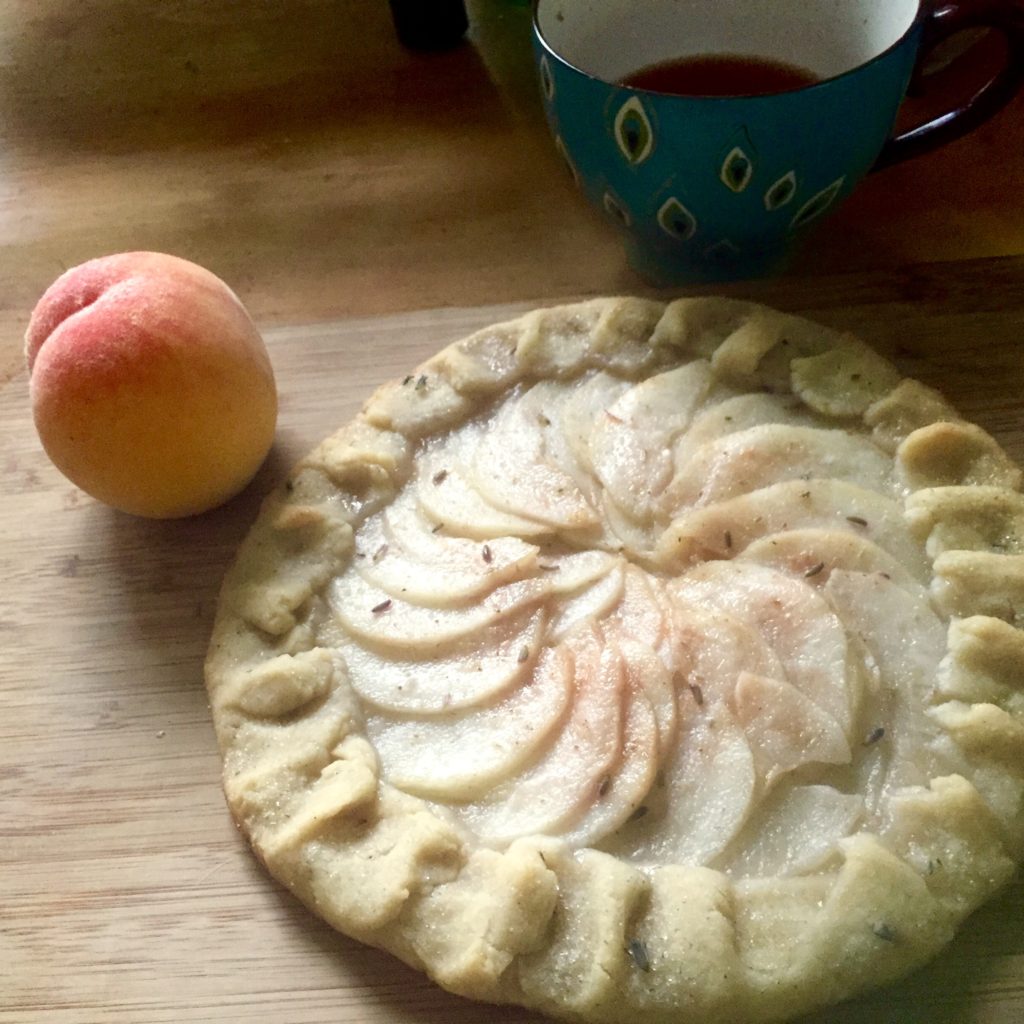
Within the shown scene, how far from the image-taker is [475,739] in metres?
1.57

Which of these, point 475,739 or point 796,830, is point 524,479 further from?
point 796,830

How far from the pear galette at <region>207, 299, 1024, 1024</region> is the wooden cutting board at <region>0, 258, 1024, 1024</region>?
0.11m

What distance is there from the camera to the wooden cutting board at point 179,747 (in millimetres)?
1457

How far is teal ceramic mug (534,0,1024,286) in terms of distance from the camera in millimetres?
1868

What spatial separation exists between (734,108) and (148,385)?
1181 mm

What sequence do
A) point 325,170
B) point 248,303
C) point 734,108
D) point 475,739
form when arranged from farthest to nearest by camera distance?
1. point 325,170
2. point 248,303
3. point 734,108
4. point 475,739

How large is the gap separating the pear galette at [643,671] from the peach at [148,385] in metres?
0.17

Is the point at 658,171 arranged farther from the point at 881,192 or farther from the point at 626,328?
the point at 881,192

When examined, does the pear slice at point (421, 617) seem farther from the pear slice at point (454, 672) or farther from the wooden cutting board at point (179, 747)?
the wooden cutting board at point (179, 747)

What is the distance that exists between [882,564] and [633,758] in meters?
0.54

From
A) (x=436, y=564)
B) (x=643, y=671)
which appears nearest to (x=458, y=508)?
(x=436, y=564)

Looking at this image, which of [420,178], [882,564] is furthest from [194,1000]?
[420,178]

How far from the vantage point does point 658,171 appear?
1971 mm

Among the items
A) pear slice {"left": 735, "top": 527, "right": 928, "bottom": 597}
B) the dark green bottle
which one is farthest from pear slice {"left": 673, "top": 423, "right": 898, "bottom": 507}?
the dark green bottle
